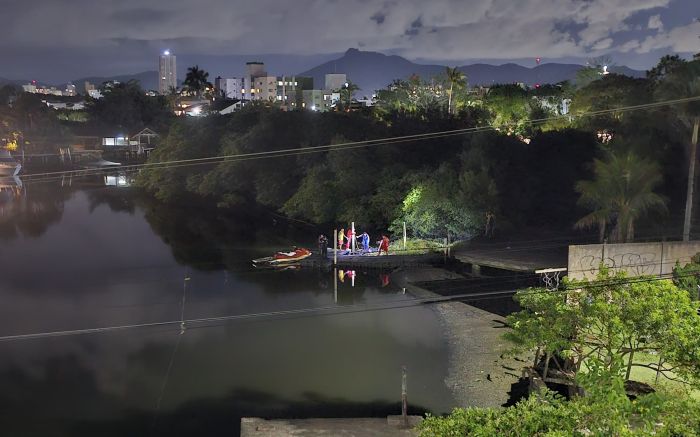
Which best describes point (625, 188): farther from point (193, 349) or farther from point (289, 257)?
point (193, 349)

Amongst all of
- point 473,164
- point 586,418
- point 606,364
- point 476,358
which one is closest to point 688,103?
point 473,164

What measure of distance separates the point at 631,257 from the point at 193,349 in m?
13.1

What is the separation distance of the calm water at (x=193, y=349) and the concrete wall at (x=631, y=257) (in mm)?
4649

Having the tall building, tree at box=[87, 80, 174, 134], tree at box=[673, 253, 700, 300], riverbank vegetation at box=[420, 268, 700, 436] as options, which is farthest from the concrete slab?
the tall building

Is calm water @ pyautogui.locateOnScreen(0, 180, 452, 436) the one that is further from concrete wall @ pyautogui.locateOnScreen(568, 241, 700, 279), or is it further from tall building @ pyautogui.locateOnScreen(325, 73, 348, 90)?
tall building @ pyautogui.locateOnScreen(325, 73, 348, 90)

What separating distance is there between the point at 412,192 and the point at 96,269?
636 inches

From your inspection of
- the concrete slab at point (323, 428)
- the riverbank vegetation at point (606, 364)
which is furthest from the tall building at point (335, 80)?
the concrete slab at point (323, 428)

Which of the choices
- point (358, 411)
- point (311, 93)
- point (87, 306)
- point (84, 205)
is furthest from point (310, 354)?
point (311, 93)

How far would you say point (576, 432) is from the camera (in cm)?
672

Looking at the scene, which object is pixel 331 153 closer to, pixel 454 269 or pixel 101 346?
pixel 454 269

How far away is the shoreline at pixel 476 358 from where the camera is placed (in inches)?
607

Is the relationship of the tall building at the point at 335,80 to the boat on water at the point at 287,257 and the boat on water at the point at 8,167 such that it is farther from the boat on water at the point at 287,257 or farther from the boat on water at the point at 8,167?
the boat on water at the point at 287,257

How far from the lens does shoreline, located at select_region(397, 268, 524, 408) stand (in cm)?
1543

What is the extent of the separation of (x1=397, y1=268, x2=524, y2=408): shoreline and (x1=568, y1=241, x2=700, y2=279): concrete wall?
3068 millimetres
